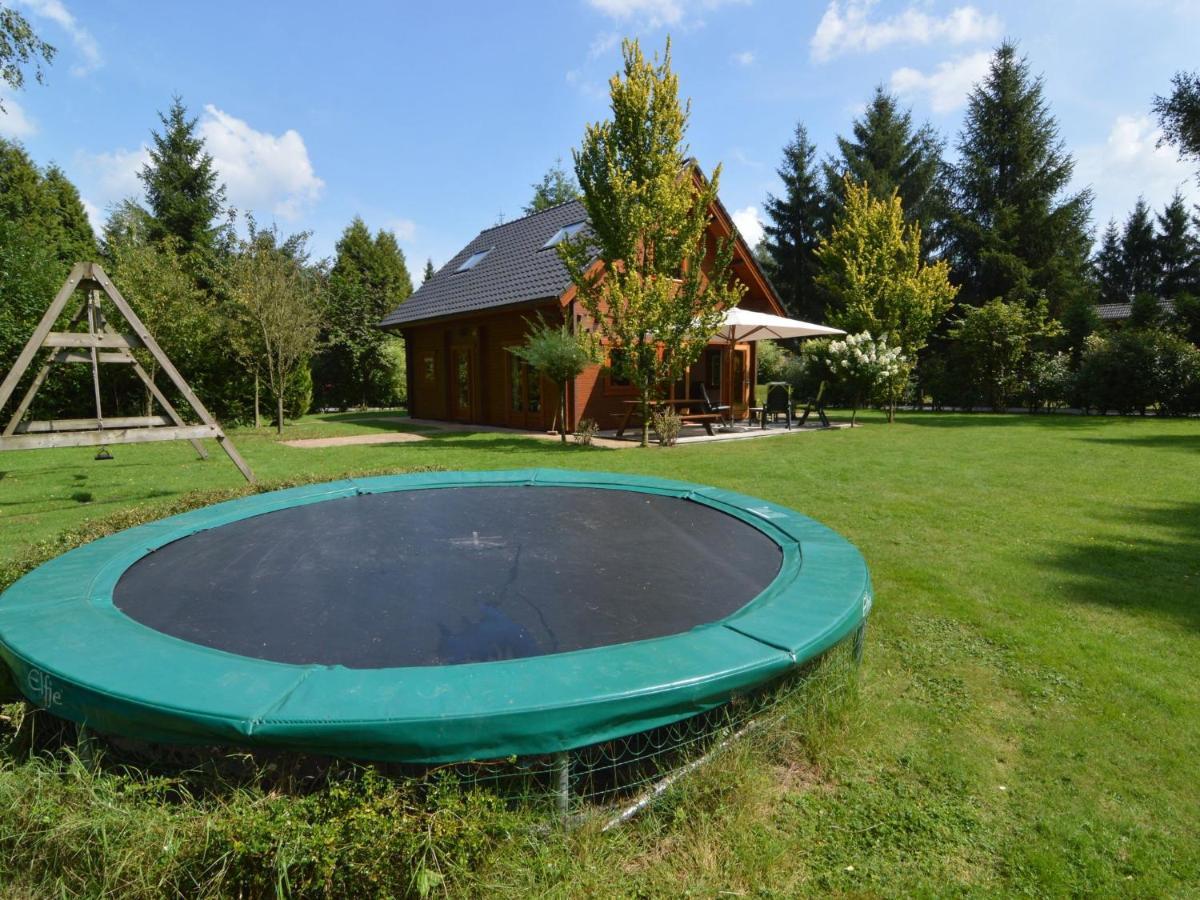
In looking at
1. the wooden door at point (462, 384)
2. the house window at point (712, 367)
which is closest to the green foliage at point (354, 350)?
the wooden door at point (462, 384)

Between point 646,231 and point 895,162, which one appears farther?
point 895,162

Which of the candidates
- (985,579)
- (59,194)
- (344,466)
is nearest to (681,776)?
(985,579)

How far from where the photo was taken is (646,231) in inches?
343

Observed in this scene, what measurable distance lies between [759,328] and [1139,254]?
Answer: 114 ft

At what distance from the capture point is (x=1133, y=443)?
8.89 metres

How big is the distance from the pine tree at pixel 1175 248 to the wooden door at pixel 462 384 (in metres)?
34.9

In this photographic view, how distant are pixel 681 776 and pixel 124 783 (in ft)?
4.42

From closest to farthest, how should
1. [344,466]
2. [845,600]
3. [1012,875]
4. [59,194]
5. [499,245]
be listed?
[1012,875] < [845,600] < [344,466] < [499,245] < [59,194]

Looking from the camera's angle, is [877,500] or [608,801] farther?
[877,500]

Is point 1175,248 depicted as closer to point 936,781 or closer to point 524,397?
point 524,397

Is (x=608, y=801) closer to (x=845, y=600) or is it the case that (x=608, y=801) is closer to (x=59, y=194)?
(x=845, y=600)

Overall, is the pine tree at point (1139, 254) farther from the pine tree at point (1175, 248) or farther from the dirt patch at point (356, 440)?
the dirt patch at point (356, 440)

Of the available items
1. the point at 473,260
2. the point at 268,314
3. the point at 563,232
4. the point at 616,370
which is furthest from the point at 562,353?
the point at 473,260

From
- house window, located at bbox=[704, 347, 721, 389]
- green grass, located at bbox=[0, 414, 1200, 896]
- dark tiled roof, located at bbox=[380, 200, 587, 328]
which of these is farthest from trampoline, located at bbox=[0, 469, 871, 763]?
house window, located at bbox=[704, 347, 721, 389]
